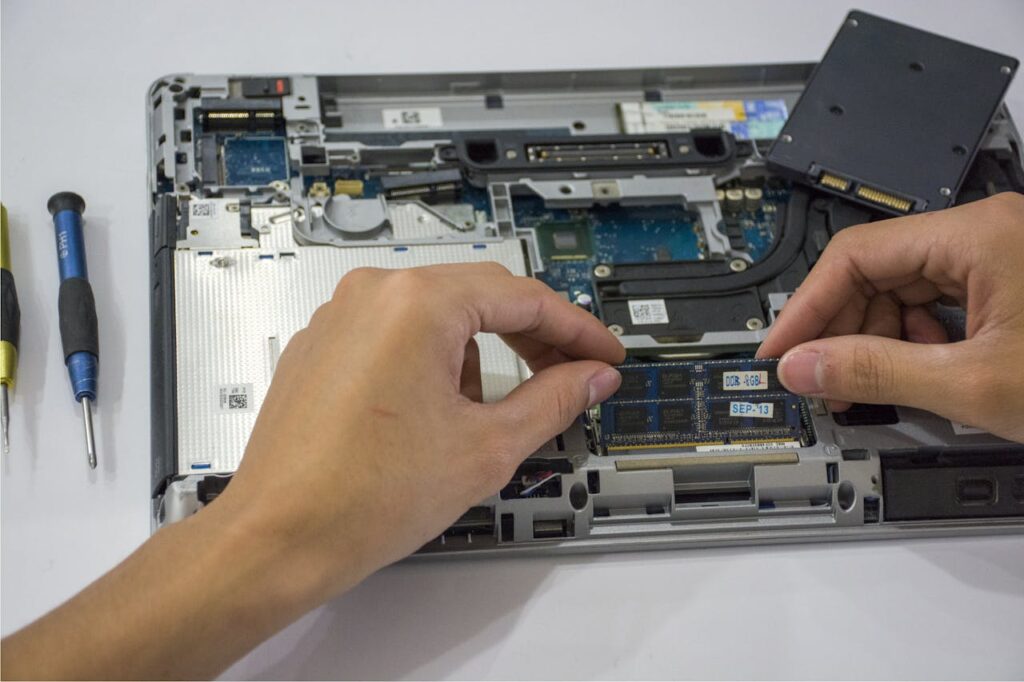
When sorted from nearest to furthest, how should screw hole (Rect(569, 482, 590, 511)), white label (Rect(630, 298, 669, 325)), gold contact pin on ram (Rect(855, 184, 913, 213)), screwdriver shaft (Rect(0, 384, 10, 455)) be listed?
1. screw hole (Rect(569, 482, 590, 511))
2. screwdriver shaft (Rect(0, 384, 10, 455))
3. white label (Rect(630, 298, 669, 325))
4. gold contact pin on ram (Rect(855, 184, 913, 213))

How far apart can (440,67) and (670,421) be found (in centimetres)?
214

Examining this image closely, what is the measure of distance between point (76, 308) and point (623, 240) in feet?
5.79

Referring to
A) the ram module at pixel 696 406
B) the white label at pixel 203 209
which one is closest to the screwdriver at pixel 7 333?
the white label at pixel 203 209

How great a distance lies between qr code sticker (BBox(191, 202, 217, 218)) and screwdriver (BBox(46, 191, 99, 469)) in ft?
1.36

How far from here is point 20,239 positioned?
3.87 m

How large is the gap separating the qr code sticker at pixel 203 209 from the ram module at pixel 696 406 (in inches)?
55.1

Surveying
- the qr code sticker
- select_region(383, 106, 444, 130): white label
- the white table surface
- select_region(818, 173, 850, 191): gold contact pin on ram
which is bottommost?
the white table surface

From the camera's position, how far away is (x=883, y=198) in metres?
3.88

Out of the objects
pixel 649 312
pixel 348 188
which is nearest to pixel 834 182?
pixel 649 312

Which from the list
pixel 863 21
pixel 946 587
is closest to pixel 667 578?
pixel 946 587

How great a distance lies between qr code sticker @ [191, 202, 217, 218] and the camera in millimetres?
3648

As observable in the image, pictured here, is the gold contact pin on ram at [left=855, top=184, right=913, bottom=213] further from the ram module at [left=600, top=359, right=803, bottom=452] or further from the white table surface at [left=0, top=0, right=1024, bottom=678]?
the white table surface at [left=0, top=0, right=1024, bottom=678]

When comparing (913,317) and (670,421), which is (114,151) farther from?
(913,317)

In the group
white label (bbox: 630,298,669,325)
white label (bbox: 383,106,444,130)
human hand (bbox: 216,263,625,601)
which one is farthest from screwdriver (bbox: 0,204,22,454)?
white label (bbox: 630,298,669,325)
